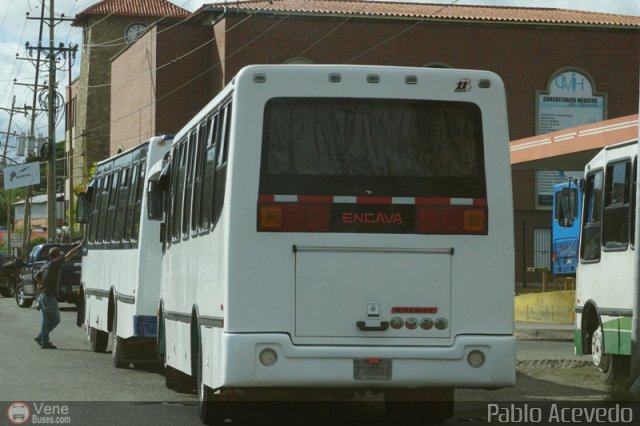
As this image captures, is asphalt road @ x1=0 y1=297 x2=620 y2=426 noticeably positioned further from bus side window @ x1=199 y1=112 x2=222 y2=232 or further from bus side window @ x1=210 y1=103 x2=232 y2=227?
bus side window @ x1=210 y1=103 x2=232 y2=227

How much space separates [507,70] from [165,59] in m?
16.2

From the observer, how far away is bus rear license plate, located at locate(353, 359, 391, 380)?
1065 cm

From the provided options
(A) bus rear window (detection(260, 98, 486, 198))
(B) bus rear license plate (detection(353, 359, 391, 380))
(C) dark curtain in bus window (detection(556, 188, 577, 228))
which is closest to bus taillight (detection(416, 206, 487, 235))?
(A) bus rear window (detection(260, 98, 486, 198))

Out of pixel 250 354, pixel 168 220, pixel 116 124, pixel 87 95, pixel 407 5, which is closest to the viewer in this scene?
pixel 250 354

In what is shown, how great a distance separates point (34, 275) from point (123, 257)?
68.9 ft

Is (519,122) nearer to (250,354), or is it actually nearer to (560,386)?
(560,386)

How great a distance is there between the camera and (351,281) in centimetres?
1081

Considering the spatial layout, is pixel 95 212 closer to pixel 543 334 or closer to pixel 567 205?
pixel 567 205

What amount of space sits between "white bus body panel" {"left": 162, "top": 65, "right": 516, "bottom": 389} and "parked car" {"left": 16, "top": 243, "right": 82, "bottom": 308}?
84.2ft

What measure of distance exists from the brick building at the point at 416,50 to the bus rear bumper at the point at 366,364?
52.5m

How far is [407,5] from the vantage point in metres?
69.2

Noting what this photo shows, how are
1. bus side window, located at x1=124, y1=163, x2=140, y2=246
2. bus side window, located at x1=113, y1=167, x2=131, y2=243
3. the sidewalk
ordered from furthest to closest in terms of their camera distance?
the sidewalk < bus side window, located at x1=113, y1=167, x2=131, y2=243 < bus side window, located at x1=124, y1=163, x2=140, y2=246

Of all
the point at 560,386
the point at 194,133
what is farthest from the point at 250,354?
the point at 560,386

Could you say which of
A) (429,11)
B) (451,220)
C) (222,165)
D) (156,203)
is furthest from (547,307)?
(429,11)
